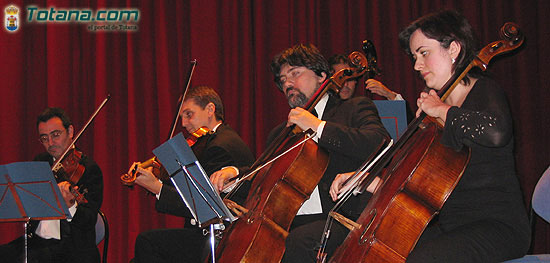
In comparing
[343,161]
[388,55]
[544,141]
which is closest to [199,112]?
[343,161]

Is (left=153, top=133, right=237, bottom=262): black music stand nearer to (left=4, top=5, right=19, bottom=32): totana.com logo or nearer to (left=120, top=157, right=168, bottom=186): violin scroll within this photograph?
(left=120, top=157, right=168, bottom=186): violin scroll

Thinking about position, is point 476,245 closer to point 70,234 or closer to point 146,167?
point 146,167

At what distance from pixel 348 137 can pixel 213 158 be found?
1.05 m

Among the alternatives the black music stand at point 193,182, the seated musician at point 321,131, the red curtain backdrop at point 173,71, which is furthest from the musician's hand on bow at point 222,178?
the red curtain backdrop at point 173,71

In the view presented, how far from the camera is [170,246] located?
2994 mm

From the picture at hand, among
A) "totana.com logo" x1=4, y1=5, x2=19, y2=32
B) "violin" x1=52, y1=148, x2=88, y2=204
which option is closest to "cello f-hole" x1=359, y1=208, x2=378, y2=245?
"violin" x1=52, y1=148, x2=88, y2=204

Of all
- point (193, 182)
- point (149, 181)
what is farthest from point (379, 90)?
point (193, 182)

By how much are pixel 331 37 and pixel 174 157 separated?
272 centimetres

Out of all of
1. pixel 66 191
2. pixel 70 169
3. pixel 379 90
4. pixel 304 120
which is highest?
pixel 379 90

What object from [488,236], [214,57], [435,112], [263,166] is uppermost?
[214,57]

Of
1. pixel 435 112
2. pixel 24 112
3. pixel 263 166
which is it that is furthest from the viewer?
pixel 24 112

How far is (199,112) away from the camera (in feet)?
11.1

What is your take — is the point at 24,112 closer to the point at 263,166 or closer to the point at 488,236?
the point at 263,166

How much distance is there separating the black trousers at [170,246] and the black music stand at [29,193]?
472 mm
